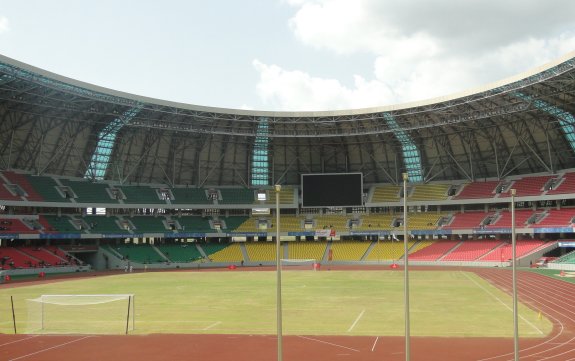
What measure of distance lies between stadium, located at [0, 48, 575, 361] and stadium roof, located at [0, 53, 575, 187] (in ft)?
0.99

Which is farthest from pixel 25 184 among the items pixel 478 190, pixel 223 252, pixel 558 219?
pixel 558 219

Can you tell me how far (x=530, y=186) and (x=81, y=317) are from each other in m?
67.4

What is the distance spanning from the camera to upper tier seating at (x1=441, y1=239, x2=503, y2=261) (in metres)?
75.7

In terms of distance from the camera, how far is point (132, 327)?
2902cm

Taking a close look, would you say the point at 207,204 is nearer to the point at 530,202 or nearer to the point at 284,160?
the point at 284,160

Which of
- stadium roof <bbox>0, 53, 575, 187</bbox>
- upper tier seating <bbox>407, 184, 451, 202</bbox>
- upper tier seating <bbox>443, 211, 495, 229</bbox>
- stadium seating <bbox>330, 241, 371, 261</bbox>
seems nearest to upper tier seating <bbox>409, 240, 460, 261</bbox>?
upper tier seating <bbox>443, 211, 495, 229</bbox>

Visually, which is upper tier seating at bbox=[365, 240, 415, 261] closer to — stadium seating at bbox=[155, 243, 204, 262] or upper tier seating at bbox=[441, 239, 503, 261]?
upper tier seating at bbox=[441, 239, 503, 261]

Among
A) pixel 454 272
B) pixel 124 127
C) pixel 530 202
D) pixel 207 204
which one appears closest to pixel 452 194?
pixel 530 202

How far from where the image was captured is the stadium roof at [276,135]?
62812mm

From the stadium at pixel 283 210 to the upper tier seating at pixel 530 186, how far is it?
1.25 ft

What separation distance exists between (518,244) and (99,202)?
62776 mm

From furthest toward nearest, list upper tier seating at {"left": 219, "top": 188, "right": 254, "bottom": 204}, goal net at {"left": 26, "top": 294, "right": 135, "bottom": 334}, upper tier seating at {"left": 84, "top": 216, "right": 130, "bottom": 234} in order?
upper tier seating at {"left": 219, "top": 188, "right": 254, "bottom": 204}
upper tier seating at {"left": 84, "top": 216, "right": 130, "bottom": 234}
goal net at {"left": 26, "top": 294, "right": 135, "bottom": 334}

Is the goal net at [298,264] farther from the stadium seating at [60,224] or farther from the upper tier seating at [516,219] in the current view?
the stadium seating at [60,224]

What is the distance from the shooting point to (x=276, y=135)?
80.4 metres
